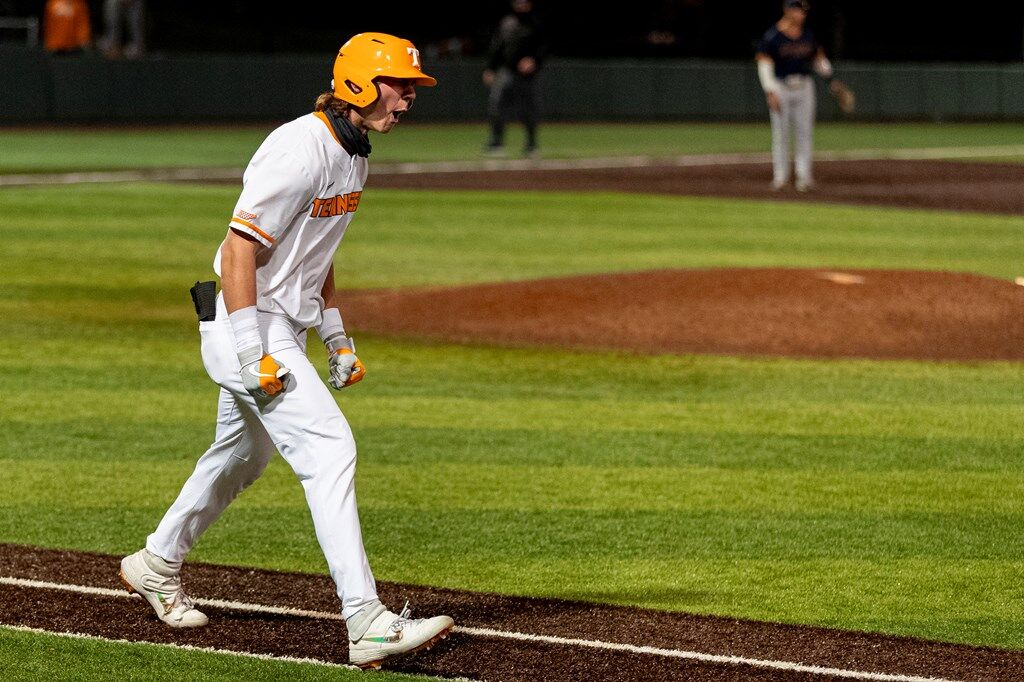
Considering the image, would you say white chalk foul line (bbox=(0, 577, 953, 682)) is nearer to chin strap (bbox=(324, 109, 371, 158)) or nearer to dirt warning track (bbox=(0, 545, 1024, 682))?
dirt warning track (bbox=(0, 545, 1024, 682))

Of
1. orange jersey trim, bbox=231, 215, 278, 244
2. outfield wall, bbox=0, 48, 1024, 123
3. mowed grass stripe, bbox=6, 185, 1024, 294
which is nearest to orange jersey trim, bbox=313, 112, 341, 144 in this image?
orange jersey trim, bbox=231, 215, 278, 244

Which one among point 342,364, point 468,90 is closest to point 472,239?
point 342,364

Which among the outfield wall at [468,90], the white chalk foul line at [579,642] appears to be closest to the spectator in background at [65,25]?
the outfield wall at [468,90]

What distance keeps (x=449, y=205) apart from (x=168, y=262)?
6.27 meters

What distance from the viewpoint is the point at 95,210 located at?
20344 mm

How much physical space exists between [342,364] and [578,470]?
2837mm

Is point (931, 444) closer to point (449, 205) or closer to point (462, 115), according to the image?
point (449, 205)

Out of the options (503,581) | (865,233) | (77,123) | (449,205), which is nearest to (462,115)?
(77,123)

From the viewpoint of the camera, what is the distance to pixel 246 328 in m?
5.30

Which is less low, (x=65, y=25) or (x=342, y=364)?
(x=65, y=25)

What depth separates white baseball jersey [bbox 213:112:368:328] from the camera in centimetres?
533

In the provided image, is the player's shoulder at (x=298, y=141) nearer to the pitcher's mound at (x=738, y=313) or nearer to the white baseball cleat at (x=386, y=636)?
the white baseball cleat at (x=386, y=636)

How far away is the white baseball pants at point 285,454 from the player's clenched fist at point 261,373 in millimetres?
86

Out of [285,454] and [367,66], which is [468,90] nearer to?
[367,66]
